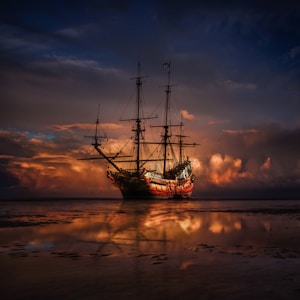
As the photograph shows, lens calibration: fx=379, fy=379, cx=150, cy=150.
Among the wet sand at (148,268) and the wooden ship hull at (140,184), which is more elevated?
the wooden ship hull at (140,184)

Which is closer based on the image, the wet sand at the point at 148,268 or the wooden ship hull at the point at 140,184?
the wet sand at the point at 148,268

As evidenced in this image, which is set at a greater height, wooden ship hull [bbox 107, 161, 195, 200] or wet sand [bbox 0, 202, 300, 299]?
wooden ship hull [bbox 107, 161, 195, 200]

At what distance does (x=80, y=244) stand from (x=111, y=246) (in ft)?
4.49

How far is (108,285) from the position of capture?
781 cm

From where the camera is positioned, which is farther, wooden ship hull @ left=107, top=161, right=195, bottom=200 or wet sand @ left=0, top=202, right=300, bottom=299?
wooden ship hull @ left=107, top=161, right=195, bottom=200

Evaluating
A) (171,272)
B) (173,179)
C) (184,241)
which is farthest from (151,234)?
(173,179)

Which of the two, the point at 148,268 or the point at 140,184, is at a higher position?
the point at 140,184

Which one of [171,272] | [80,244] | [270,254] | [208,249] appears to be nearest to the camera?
[171,272]

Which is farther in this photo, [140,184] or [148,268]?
[140,184]

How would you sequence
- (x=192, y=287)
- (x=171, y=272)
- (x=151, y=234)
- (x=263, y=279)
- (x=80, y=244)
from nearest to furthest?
(x=192, y=287) < (x=263, y=279) < (x=171, y=272) < (x=80, y=244) < (x=151, y=234)

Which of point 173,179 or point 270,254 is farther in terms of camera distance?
point 173,179

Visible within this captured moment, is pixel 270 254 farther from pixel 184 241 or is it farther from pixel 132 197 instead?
pixel 132 197

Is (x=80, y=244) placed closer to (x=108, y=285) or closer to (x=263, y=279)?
(x=108, y=285)

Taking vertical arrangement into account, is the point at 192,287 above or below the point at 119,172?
below
